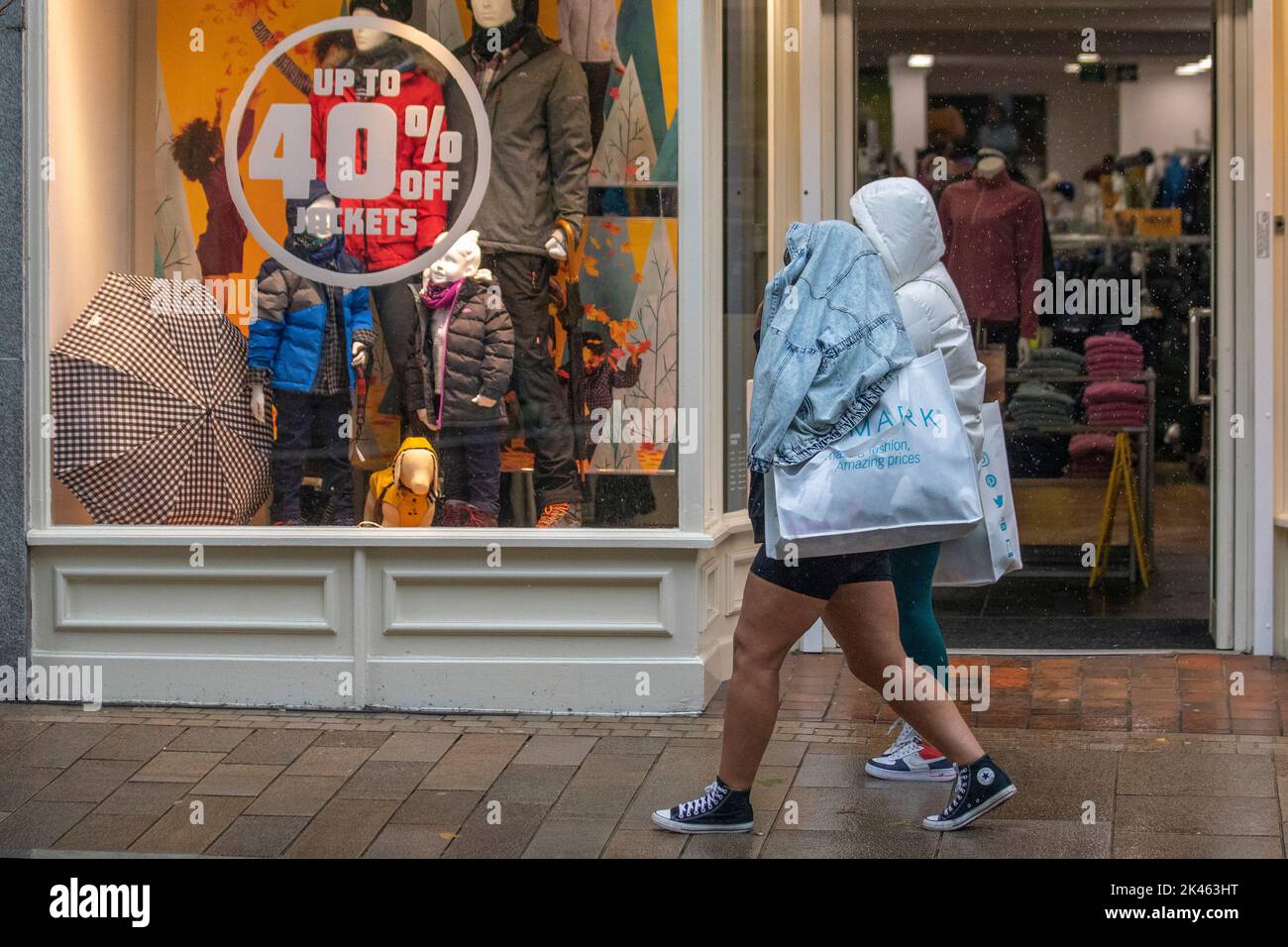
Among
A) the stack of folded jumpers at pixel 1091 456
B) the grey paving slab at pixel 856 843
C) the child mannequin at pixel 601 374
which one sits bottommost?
the grey paving slab at pixel 856 843

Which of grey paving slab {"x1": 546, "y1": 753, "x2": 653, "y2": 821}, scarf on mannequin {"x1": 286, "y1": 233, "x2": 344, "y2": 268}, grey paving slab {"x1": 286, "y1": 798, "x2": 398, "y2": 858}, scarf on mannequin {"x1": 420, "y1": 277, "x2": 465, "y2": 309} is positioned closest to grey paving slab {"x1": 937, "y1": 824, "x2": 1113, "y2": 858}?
grey paving slab {"x1": 546, "y1": 753, "x2": 653, "y2": 821}

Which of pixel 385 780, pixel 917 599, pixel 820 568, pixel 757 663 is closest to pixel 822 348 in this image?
pixel 820 568

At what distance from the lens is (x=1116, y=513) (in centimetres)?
814

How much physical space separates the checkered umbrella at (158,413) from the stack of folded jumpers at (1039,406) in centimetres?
329

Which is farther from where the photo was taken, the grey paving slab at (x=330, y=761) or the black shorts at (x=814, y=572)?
the grey paving slab at (x=330, y=761)

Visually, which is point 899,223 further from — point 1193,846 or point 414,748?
point 414,748

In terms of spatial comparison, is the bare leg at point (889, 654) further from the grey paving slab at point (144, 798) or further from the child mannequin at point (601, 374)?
the grey paving slab at point (144, 798)

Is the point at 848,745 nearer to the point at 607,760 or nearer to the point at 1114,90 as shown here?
the point at 607,760

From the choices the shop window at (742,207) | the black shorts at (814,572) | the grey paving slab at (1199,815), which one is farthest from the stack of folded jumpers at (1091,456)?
the black shorts at (814,572)

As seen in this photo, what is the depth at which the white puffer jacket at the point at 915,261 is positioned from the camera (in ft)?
16.5

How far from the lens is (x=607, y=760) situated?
5.82m

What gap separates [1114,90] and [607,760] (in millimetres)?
3817

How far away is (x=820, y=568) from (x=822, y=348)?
0.59 m
